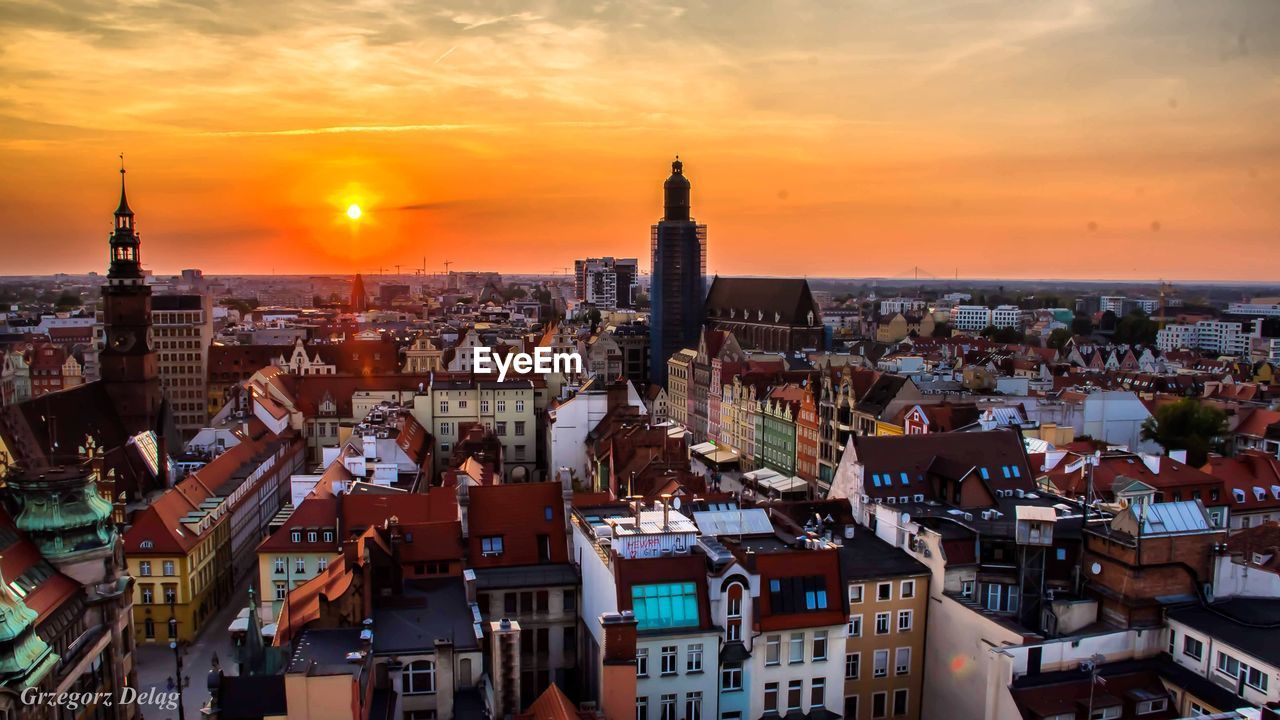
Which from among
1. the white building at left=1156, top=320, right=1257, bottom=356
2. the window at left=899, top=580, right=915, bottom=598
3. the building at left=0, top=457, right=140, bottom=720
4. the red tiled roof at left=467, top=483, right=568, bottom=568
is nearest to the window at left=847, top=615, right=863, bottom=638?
the window at left=899, top=580, right=915, bottom=598

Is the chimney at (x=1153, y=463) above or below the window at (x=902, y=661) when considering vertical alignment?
above

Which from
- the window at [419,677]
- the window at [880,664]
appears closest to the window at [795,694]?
the window at [880,664]

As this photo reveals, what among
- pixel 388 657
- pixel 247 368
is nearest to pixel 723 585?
pixel 388 657

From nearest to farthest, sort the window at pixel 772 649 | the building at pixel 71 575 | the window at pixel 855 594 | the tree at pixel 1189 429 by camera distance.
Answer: the building at pixel 71 575, the window at pixel 772 649, the window at pixel 855 594, the tree at pixel 1189 429

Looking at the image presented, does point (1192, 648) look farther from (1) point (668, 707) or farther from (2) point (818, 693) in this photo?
(1) point (668, 707)

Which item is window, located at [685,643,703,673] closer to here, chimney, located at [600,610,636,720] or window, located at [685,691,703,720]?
window, located at [685,691,703,720]

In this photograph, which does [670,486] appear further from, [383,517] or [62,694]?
[62,694]

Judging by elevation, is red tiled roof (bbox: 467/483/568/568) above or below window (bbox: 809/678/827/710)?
above

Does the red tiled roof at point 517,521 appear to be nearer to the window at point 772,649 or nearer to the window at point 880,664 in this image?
the window at point 772,649
